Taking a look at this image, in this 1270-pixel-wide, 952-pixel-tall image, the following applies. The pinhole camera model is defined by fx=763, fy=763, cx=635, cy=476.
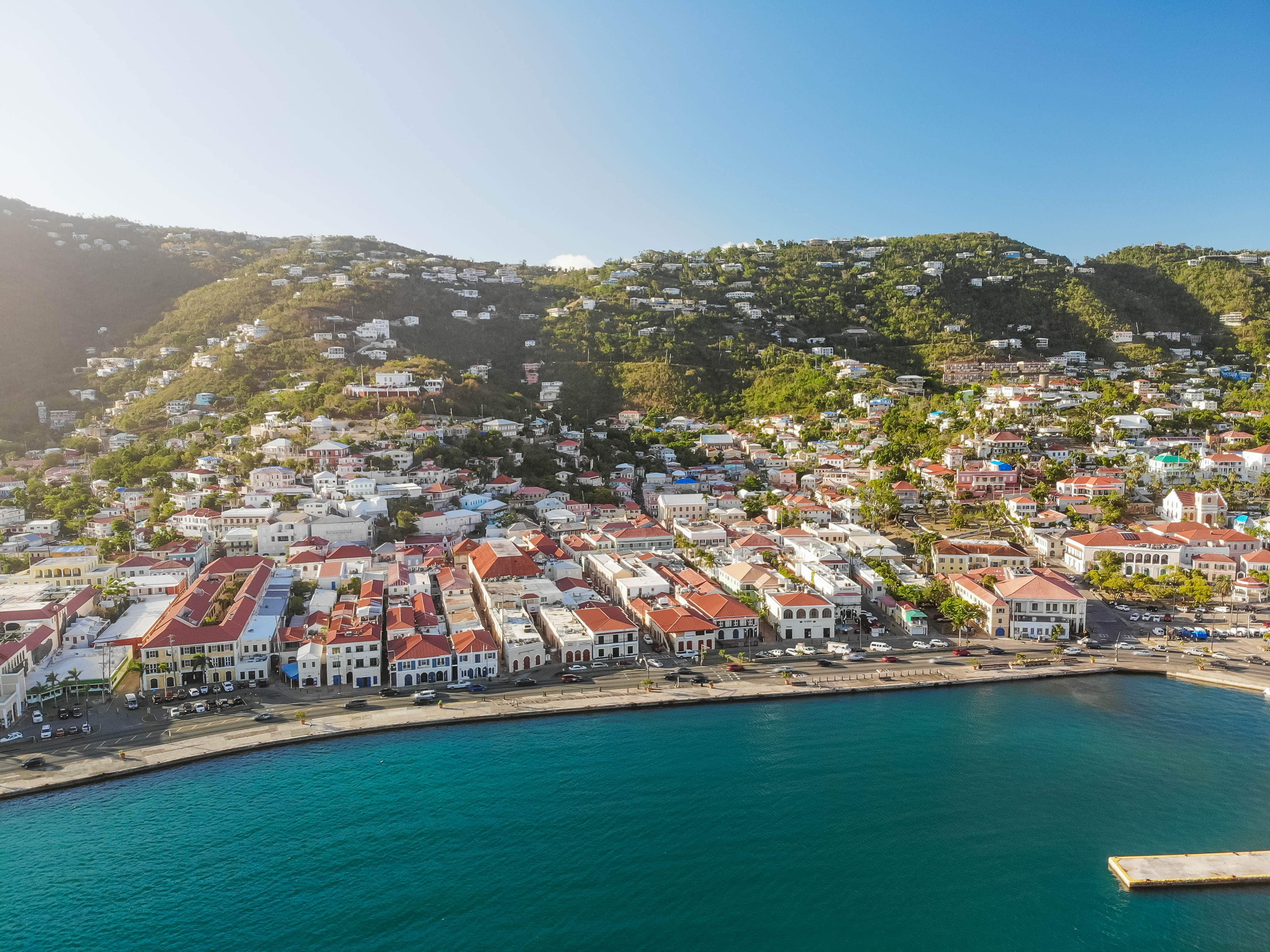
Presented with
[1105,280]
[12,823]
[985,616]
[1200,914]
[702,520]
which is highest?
[1105,280]

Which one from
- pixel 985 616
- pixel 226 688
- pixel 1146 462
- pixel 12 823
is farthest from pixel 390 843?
pixel 1146 462

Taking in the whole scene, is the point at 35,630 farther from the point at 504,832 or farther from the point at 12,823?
the point at 504,832

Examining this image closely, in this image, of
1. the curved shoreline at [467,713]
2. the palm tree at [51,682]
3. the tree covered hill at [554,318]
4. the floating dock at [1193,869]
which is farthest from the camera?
the tree covered hill at [554,318]

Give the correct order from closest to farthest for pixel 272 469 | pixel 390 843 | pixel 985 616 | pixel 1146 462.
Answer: pixel 390 843, pixel 985 616, pixel 272 469, pixel 1146 462

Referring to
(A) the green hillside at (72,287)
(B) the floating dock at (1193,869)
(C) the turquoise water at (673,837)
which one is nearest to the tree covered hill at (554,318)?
(A) the green hillside at (72,287)

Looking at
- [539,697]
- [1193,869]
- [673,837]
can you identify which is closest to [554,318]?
[539,697]

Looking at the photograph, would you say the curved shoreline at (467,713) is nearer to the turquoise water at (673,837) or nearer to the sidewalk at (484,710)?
the sidewalk at (484,710)

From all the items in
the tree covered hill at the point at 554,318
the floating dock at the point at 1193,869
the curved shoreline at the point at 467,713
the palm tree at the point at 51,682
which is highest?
the tree covered hill at the point at 554,318
